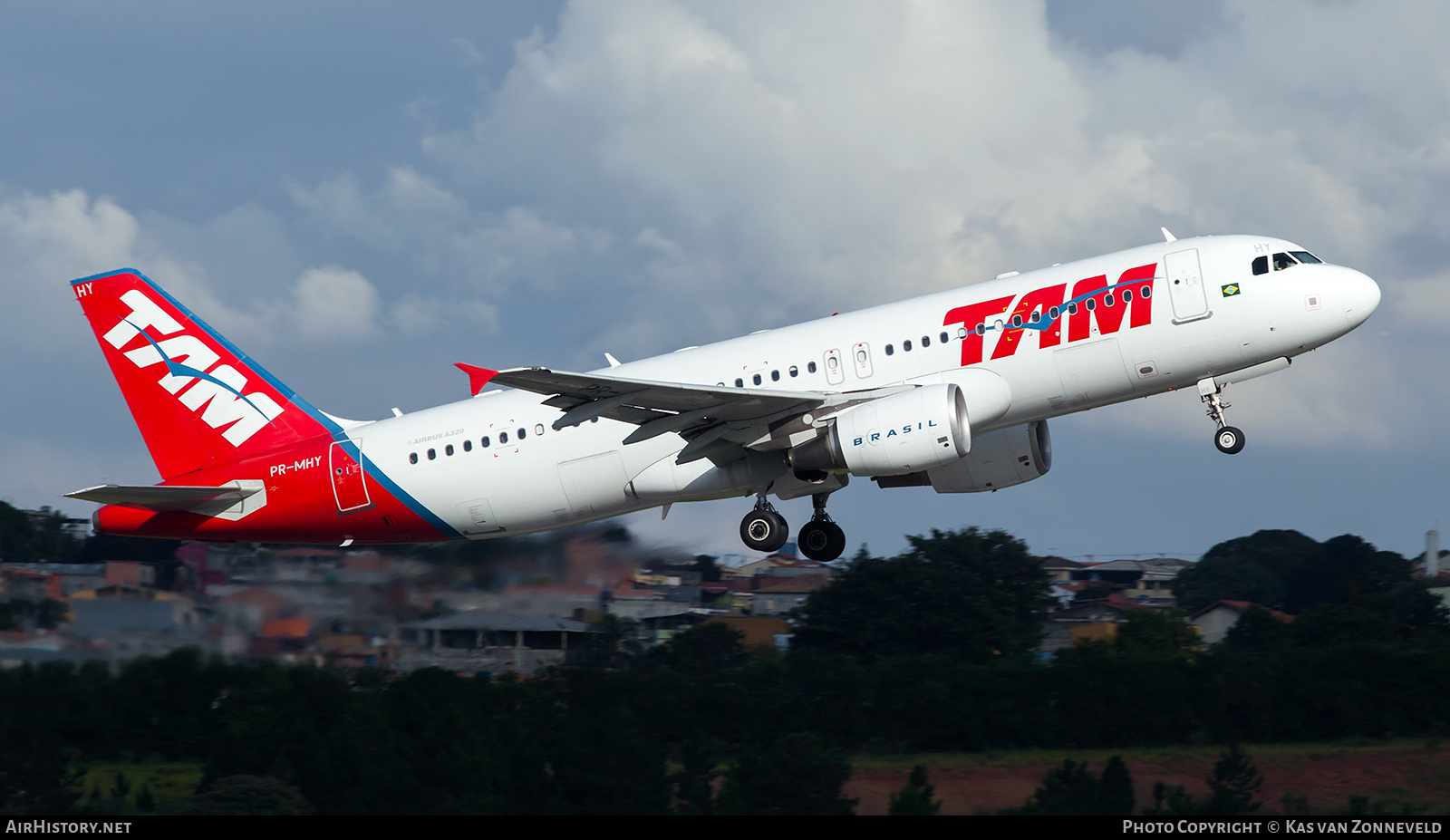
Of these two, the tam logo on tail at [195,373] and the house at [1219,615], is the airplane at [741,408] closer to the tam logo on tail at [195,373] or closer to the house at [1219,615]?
the tam logo on tail at [195,373]

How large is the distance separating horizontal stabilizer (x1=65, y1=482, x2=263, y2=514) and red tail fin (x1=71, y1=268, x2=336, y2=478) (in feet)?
3.87

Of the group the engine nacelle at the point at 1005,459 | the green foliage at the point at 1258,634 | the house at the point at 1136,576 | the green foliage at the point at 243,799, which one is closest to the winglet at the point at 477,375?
the engine nacelle at the point at 1005,459

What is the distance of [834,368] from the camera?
26281mm

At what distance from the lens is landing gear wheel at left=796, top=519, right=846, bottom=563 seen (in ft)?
96.7

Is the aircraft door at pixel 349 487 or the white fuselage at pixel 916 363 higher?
the white fuselage at pixel 916 363

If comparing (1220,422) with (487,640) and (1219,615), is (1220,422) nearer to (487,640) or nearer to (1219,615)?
(487,640)

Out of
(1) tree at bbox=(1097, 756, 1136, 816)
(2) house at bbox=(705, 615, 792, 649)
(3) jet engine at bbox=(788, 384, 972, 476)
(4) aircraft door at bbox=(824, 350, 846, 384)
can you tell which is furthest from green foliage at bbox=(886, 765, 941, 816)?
(4) aircraft door at bbox=(824, 350, 846, 384)

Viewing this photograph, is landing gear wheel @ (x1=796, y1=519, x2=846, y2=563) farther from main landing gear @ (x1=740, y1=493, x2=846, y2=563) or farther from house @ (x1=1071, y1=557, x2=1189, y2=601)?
house @ (x1=1071, y1=557, x2=1189, y2=601)

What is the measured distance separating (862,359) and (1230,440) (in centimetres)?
771

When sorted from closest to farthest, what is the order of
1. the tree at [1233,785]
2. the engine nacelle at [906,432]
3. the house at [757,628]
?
the engine nacelle at [906,432]
the tree at [1233,785]
the house at [757,628]

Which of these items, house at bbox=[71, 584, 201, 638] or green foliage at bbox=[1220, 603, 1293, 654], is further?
green foliage at bbox=[1220, 603, 1293, 654]

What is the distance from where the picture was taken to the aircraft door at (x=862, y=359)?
85.7 feet

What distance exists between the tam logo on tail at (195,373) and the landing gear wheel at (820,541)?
12358 mm

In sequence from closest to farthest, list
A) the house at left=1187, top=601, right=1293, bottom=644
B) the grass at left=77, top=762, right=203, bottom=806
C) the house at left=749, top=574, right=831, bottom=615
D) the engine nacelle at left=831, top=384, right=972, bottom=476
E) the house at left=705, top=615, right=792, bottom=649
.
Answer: the engine nacelle at left=831, top=384, right=972, bottom=476 < the grass at left=77, top=762, right=203, bottom=806 < the house at left=705, top=615, right=792, bottom=649 < the house at left=749, top=574, right=831, bottom=615 < the house at left=1187, top=601, right=1293, bottom=644
